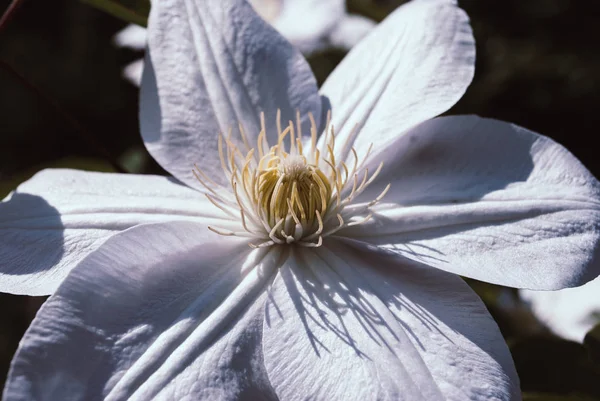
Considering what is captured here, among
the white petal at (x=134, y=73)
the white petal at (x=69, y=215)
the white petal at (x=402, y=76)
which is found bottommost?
the white petal at (x=134, y=73)

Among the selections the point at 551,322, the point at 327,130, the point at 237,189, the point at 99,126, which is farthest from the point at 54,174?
the point at 99,126

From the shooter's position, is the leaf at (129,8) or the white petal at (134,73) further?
the white petal at (134,73)

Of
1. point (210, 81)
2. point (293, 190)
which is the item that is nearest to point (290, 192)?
point (293, 190)

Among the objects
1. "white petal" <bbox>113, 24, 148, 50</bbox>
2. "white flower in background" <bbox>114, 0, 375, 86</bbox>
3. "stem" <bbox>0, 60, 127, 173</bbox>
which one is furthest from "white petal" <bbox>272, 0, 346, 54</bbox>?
"stem" <bbox>0, 60, 127, 173</bbox>

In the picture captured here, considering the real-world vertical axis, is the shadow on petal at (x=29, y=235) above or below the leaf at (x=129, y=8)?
below

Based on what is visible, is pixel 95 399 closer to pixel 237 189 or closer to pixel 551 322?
pixel 237 189

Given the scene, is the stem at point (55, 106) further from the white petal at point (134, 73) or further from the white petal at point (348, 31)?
the white petal at point (348, 31)

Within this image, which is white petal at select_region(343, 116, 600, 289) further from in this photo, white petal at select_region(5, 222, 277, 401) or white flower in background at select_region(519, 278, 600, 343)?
white flower in background at select_region(519, 278, 600, 343)

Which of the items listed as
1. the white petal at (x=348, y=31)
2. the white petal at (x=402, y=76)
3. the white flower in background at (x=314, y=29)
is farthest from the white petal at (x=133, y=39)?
the white petal at (x=402, y=76)
